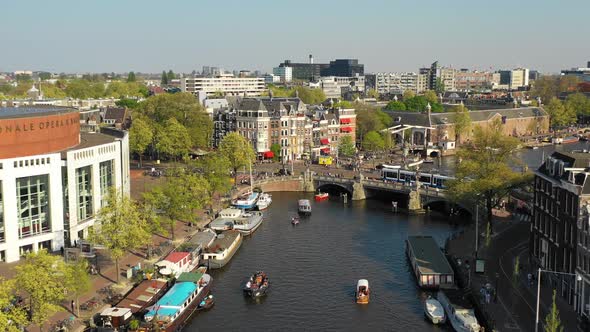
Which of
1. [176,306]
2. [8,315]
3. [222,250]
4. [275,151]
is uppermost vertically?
[275,151]

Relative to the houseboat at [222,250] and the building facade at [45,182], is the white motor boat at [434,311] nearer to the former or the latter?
the houseboat at [222,250]

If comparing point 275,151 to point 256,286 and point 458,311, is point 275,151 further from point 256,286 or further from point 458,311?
point 458,311

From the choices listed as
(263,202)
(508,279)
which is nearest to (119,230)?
(508,279)

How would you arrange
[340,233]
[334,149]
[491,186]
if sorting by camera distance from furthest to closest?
[334,149]
[340,233]
[491,186]

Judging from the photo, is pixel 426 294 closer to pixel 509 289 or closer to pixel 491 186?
pixel 509 289

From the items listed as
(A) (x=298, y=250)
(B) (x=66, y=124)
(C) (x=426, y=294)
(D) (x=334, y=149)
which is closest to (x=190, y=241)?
(A) (x=298, y=250)

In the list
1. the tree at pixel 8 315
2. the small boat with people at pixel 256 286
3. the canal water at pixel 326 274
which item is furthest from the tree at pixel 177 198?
the tree at pixel 8 315

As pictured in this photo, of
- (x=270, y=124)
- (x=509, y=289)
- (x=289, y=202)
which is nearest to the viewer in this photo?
(x=509, y=289)
